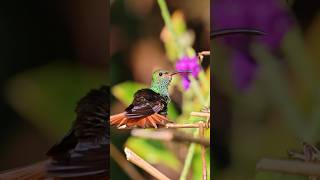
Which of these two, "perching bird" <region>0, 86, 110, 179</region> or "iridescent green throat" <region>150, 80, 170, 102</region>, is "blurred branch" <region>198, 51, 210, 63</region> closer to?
"iridescent green throat" <region>150, 80, 170, 102</region>

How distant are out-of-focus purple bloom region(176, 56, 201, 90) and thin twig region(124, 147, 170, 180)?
13.8 inches

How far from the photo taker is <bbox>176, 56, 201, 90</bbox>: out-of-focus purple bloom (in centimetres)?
Answer: 177

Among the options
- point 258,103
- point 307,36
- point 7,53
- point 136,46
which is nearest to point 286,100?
point 258,103

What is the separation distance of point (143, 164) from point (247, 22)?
28.2 inches

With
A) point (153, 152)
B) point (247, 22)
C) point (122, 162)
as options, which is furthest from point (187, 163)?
point (247, 22)

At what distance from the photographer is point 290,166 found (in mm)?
1678

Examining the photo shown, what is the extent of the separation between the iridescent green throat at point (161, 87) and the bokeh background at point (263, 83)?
197mm

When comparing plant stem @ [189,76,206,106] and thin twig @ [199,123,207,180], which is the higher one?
plant stem @ [189,76,206,106]

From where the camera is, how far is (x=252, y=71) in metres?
1.72

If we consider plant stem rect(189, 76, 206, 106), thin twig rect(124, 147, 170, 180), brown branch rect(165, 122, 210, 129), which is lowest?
thin twig rect(124, 147, 170, 180)

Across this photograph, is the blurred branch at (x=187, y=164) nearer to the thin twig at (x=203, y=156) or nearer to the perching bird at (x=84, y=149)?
the thin twig at (x=203, y=156)

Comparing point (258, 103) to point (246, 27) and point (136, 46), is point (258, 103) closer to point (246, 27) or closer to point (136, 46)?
point (246, 27)

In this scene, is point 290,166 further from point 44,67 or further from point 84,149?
point 44,67

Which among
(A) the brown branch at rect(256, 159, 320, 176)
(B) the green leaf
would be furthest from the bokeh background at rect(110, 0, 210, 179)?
(A) the brown branch at rect(256, 159, 320, 176)
